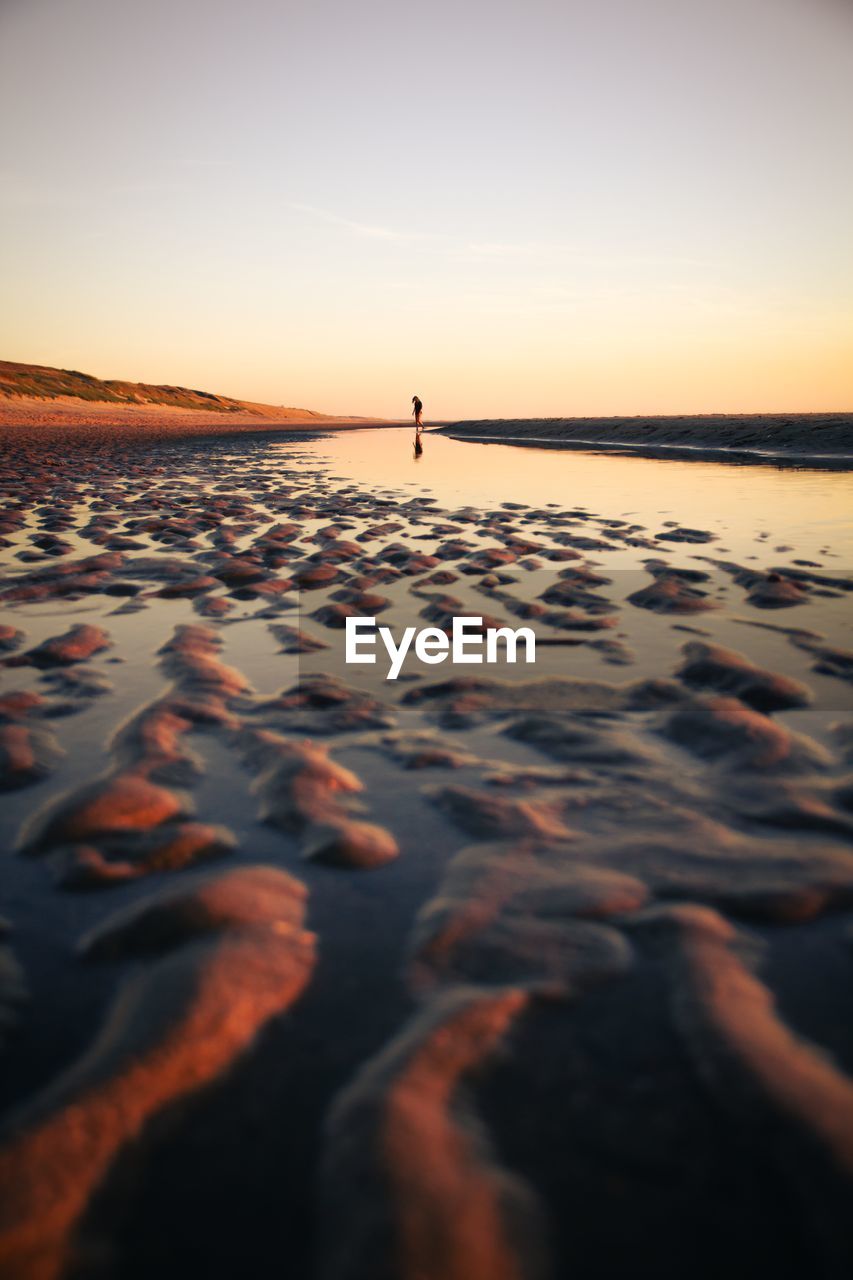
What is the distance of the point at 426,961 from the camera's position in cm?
172

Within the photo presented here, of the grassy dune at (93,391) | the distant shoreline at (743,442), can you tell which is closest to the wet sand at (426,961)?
the distant shoreline at (743,442)

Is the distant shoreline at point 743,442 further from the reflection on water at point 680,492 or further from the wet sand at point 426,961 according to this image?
the wet sand at point 426,961

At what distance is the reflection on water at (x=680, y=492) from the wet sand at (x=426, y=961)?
4.39 m

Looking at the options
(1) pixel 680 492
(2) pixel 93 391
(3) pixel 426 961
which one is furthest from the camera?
(2) pixel 93 391

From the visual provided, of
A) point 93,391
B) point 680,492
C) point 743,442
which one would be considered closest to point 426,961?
point 680,492

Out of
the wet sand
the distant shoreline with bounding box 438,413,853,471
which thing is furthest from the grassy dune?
the wet sand

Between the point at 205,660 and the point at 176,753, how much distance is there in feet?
4.00

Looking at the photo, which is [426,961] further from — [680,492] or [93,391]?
[93,391]

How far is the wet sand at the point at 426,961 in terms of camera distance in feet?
3.75

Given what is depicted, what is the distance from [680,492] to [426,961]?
1275 centimetres

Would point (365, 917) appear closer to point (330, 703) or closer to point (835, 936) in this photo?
point (835, 936)

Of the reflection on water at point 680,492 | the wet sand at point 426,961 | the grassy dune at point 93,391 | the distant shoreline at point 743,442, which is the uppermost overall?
the grassy dune at point 93,391

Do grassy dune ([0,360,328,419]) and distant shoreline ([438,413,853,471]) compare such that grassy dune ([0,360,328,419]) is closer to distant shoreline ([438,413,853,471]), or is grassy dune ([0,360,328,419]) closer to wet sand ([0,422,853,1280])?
distant shoreline ([438,413,853,471])

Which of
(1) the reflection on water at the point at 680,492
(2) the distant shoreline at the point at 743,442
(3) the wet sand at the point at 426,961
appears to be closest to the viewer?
(3) the wet sand at the point at 426,961
